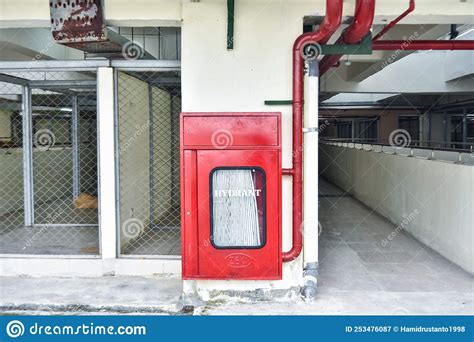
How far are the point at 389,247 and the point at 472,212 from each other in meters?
1.43

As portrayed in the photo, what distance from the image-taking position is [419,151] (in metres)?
7.74

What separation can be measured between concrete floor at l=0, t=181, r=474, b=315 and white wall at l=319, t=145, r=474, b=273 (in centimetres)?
27

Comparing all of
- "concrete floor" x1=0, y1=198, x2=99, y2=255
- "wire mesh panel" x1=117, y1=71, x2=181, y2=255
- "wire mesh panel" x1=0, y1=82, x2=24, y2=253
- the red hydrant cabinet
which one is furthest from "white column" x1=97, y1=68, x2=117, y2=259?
"wire mesh panel" x1=0, y1=82, x2=24, y2=253

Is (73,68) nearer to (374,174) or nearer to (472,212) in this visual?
(472,212)

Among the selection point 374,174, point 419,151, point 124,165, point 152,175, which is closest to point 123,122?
point 124,165

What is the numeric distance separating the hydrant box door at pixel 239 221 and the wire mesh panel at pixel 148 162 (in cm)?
151

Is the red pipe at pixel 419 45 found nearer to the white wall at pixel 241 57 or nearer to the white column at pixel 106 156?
the white wall at pixel 241 57

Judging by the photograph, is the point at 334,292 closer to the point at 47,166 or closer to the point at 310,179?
the point at 310,179

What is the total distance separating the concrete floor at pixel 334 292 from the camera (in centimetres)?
393

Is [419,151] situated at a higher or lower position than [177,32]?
lower

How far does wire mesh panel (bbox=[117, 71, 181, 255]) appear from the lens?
5347 mm
